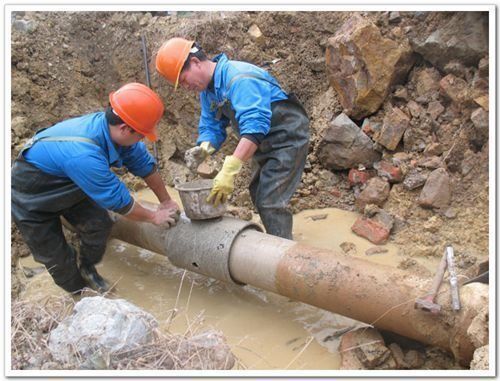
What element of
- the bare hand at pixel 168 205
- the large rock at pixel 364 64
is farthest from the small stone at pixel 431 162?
the bare hand at pixel 168 205

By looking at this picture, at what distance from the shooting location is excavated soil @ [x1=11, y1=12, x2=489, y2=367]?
447 centimetres

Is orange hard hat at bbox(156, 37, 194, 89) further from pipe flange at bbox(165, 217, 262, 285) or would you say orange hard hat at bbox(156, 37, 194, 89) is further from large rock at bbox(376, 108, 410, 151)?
large rock at bbox(376, 108, 410, 151)

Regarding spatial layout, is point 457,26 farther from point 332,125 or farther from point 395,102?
point 332,125

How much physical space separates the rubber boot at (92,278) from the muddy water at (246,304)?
13 cm

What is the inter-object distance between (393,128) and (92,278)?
3.29m

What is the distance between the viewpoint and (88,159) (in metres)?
3.18

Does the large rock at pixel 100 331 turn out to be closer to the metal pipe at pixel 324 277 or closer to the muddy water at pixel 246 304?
the muddy water at pixel 246 304

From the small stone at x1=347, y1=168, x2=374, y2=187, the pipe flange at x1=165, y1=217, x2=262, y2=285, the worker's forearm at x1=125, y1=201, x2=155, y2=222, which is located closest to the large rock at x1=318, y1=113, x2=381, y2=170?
the small stone at x1=347, y1=168, x2=374, y2=187

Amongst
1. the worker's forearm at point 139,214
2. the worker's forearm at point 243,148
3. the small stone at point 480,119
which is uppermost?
the small stone at point 480,119

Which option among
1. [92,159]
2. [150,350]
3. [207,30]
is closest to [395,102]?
[207,30]

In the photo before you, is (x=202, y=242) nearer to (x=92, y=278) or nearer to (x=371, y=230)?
(x=92, y=278)

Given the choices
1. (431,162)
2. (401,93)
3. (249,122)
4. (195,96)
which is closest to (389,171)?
(431,162)

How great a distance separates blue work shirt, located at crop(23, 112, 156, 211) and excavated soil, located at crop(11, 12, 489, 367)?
1.44m

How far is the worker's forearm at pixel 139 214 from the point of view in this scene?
349 centimetres
